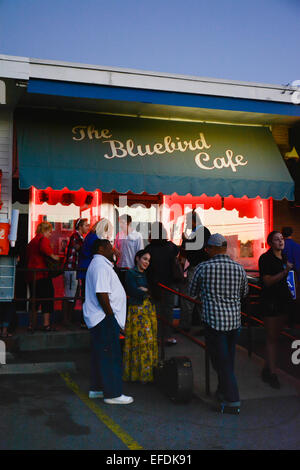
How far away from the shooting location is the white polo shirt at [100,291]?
5.67m

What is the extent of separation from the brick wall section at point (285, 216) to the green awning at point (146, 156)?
1.22 metres

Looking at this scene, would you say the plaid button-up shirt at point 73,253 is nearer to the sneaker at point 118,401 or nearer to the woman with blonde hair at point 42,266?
the woman with blonde hair at point 42,266

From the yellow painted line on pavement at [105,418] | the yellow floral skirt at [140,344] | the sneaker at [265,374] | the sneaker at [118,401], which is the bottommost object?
the yellow painted line on pavement at [105,418]

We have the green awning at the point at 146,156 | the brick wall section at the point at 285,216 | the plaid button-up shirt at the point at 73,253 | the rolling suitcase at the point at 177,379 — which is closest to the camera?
the rolling suitcase at the point at 177,379

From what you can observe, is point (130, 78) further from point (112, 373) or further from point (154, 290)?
point (112, 373)

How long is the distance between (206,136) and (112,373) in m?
6.28

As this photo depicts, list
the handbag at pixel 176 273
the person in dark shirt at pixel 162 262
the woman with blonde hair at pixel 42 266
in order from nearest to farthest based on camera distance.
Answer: the person in dark shirt at pixel 162 262 < the handbag at pixel 176 273 < the woman with blonde hair at pixel 42 266

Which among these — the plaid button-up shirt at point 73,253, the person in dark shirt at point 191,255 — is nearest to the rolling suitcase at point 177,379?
the person in dark shirt at point 191,255

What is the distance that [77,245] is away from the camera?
9055 millimetres

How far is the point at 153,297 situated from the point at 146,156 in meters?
3.81

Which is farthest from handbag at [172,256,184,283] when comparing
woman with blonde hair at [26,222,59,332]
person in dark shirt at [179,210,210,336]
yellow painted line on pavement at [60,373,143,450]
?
yellow painted line on pavement at [60,373,143,450]

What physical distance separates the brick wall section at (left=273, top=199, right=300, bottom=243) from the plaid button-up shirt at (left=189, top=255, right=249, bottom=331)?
246 inches

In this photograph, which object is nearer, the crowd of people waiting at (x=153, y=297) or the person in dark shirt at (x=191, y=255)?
the crowd of people waiting at (x=153, y=297)

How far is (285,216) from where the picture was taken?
1166 cm
